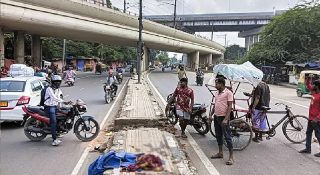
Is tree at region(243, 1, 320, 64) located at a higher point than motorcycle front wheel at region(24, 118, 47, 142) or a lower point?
higher

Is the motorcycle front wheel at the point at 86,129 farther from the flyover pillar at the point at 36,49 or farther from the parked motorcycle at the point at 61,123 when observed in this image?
the flyover pillar at the point at 36,49

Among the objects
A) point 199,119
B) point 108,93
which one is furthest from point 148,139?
point 108,93

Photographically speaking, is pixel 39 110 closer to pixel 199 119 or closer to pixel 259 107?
pixel 199 119

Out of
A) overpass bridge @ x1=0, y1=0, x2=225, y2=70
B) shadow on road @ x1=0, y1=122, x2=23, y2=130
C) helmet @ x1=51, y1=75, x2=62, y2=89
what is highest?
overpass bridge @ x1=0, y1=0, x2=225, y2=70

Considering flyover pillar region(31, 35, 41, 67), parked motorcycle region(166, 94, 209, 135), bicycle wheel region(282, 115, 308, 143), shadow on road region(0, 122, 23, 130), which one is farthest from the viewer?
flyover pillar region(31, 35, 41, 67)

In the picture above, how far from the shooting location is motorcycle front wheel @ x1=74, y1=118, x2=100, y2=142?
32.0 feet

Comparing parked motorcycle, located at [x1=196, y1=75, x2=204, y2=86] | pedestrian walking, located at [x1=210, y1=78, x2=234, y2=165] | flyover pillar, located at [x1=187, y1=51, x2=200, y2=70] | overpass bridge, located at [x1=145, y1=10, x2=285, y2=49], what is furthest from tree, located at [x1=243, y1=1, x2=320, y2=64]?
overpass bridge, located at [x1=145, y1=10, x2=285, y2=49]

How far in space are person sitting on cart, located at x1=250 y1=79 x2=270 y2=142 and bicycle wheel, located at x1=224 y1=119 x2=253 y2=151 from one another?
0.50 meters

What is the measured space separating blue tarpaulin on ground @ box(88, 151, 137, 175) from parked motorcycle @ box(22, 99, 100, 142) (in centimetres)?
A: 343

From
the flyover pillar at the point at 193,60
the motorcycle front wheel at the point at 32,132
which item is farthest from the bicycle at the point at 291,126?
the flyover pillar at the point at 193,60

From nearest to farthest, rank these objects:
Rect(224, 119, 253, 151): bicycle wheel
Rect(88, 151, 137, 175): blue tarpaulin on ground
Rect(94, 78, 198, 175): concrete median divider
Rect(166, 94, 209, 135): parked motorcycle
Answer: Rect(88, 151, 137, 175): blue tarpaulin on ground
Rect(94, 78, 198, 175): concrete median divider
Rect(224, 119, 253, 151): bicycle wheel
Rect(166, 94, 209, 135): parked motorcycle

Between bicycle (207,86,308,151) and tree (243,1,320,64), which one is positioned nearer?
bicycle (207,86,308,151)

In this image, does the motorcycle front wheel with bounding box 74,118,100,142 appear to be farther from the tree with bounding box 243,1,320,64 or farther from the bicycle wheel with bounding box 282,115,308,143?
the tree with bounding box 243,1,320,64

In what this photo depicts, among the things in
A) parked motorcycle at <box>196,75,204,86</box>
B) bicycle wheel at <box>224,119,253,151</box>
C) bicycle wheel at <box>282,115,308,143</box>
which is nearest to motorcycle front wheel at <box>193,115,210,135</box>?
bicycle wheel at <box>224,119,253,151</box>
